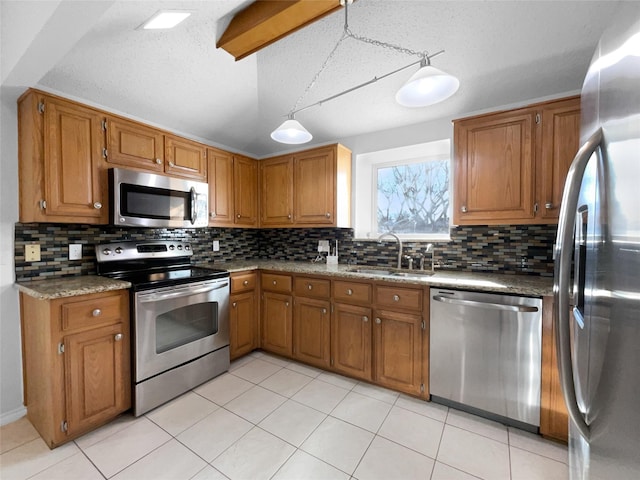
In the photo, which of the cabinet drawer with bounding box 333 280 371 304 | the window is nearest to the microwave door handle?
the cabinet drawer with bounding box 333 280 371 304

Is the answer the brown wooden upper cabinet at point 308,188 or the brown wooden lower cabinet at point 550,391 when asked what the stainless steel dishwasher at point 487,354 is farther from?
the brown wooden upper cabinet at point 308,188

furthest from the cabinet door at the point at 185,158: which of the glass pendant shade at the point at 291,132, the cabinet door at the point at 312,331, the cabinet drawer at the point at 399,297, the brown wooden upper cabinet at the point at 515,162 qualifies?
the brown wooden upper cabinet at the point at 515,162

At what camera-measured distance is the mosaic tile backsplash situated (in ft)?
6.42

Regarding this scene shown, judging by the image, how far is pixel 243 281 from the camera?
2695 millimetres

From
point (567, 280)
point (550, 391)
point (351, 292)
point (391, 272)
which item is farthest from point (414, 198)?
point (567, 280)

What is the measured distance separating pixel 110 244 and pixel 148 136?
3.08ft

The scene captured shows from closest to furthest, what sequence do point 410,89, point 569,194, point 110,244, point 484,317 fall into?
1. point 569,194
2. point 410,89
3. point 484,317
4. point 110,244

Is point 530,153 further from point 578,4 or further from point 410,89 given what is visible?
point 410,89

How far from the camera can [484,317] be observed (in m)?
1.78

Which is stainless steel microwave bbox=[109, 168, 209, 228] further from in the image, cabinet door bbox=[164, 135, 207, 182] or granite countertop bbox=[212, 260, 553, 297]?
granite countertop bbox=[212, 260, 553, 297]

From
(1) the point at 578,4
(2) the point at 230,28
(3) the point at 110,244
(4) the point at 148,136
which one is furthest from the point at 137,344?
(1) the point at 578,4

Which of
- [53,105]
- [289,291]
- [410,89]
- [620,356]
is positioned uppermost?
[53,105]

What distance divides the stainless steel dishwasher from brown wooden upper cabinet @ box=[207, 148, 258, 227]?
2172 mm

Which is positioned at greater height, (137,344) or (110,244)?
(110,244)
